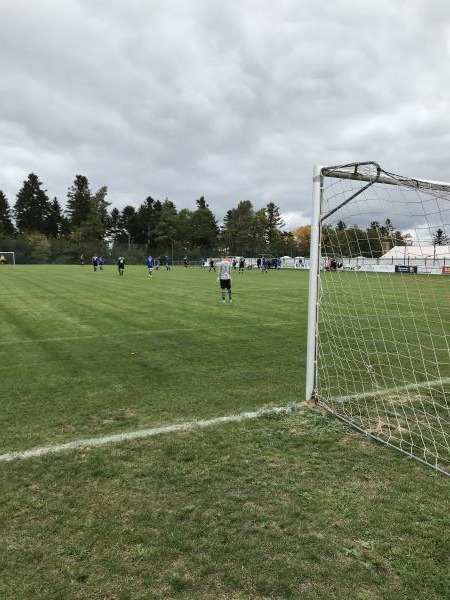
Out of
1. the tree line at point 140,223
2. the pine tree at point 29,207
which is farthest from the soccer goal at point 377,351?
the pine tree at point 29,207

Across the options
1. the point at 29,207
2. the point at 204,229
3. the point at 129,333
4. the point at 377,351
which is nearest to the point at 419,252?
the point at 377,351

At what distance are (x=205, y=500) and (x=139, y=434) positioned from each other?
52.1 inches

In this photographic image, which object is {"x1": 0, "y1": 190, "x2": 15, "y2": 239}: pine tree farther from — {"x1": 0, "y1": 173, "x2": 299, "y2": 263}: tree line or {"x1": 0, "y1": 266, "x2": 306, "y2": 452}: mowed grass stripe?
{"x1": 0, "y1": 266, "x2": 306, "y2": 452}: mowed grass stripe

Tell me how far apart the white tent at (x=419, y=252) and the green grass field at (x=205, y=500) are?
7.35ft

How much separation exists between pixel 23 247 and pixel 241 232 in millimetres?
44794

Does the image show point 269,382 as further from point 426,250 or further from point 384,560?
point 384,560

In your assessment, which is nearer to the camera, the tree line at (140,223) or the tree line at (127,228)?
the tree line at (127,228)

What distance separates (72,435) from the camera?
4.19m

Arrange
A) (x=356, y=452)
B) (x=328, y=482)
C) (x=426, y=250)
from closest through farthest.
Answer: (x=328, y=482) → (x=356, y=452) → (x=426, y=250)

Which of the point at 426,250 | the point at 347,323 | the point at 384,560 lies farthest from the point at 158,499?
the point at 347,323

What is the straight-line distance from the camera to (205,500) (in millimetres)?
3105

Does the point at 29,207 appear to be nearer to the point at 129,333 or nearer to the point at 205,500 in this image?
the point at 129,333

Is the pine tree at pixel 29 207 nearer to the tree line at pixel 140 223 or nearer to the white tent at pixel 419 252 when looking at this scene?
the tree line at pixel 140 223

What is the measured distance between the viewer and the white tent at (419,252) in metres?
5.52
